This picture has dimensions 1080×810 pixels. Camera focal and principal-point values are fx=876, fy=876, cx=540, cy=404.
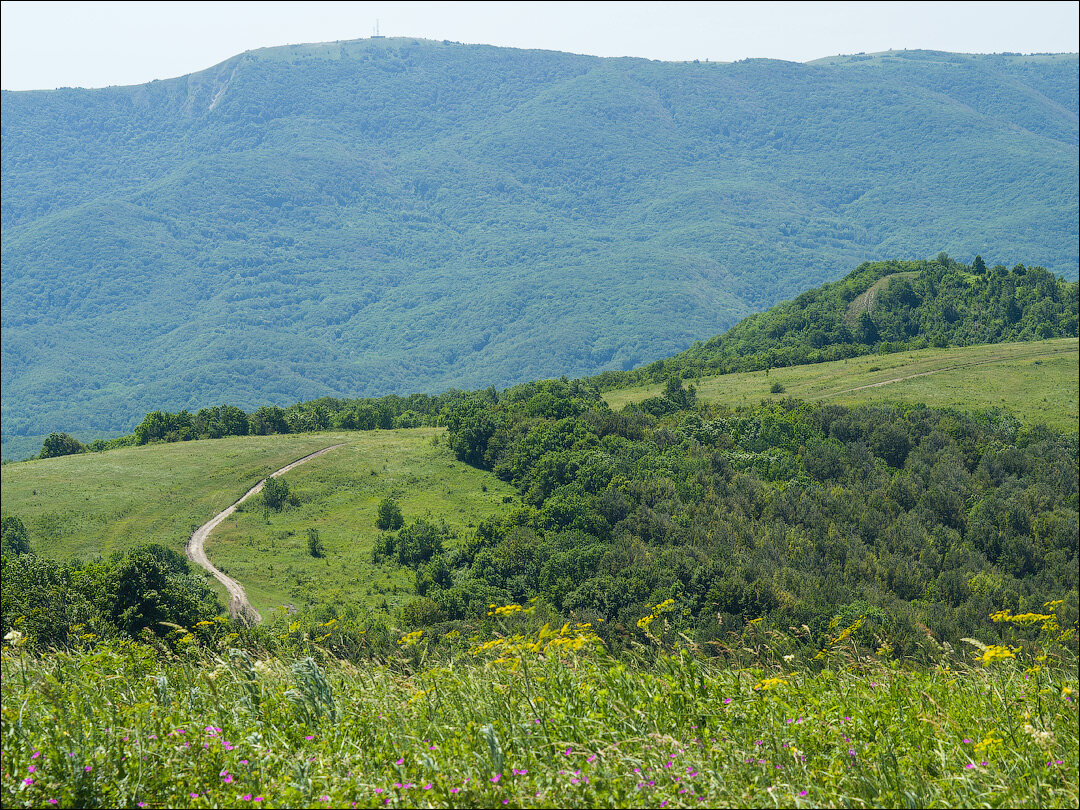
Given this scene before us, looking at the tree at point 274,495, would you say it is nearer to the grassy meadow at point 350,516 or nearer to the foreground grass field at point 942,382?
the grassy meadow at point 350,516

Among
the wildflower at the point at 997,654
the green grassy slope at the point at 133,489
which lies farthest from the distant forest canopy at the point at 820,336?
the wildflower at the point at 997,654

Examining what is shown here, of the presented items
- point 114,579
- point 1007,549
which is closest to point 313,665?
point 114,579

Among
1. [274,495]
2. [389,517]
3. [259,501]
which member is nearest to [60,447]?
[259,501]

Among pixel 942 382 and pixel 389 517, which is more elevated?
pixel 942 382

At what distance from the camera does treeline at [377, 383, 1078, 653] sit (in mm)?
47938

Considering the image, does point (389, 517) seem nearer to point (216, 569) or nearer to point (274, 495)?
point (274, 495)

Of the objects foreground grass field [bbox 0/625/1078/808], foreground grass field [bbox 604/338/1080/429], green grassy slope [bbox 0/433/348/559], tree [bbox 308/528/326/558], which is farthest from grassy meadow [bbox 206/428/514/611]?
foreground grass field [bbox 0/625/1078/808]

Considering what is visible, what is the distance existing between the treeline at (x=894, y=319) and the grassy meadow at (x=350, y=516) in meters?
41.7

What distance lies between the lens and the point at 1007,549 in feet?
189

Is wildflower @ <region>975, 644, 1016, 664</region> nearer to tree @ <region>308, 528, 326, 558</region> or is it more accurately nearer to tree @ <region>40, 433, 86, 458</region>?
tree @ <region>308, 528, 326, 558</region>

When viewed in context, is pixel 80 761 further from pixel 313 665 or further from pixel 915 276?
pixel 915 276

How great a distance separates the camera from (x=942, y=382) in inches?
3548

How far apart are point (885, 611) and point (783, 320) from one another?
10446 cm

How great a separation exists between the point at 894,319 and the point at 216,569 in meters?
108
